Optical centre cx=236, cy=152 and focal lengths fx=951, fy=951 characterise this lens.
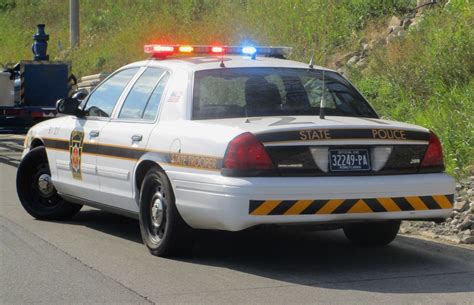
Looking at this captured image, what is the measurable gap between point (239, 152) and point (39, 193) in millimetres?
3543

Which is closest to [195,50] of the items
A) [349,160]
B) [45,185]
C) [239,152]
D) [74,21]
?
[239,152]

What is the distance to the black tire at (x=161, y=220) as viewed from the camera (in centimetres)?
689

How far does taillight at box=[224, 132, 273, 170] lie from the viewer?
6.35m

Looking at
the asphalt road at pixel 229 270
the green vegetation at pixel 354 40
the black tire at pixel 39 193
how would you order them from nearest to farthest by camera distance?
the asphalt road at pixel 229 270, the black tire at pixel 39 193, the green vegetation at pixel 354 40

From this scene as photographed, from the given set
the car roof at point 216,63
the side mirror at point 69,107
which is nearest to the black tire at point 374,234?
the car roof at point 216,63

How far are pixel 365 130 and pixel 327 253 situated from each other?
1260mm

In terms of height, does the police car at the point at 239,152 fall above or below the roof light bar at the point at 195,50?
below

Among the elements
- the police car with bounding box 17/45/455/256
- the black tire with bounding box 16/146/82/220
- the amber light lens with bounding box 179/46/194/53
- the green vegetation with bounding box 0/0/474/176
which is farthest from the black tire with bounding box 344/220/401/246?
the black tire with bounding box 16/146/82/220

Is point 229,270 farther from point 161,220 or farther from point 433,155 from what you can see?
point 433,155

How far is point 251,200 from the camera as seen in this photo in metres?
6.23

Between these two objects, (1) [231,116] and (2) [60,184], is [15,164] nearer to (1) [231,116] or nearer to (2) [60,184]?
(2) [60,184]

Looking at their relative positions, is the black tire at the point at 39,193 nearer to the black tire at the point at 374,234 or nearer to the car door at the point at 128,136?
the car door at the point at 128,136

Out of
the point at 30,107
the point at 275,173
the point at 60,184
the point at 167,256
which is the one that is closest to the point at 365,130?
the point at 275,173

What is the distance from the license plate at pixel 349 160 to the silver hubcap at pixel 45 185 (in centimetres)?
363
